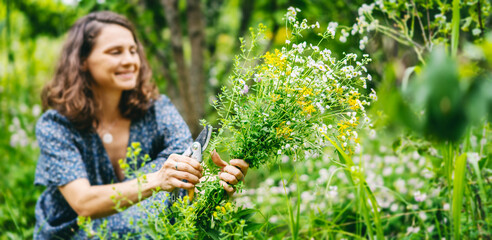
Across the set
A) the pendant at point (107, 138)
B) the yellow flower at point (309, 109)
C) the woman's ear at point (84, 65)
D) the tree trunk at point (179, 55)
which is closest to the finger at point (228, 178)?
the yellow flower at point (309, 109)

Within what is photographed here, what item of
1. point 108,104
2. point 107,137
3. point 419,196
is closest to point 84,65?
point 108,104

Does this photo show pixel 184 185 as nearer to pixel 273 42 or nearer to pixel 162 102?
pixel 162 102

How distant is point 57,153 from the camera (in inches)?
72.2

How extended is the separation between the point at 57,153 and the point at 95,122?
0.27 meters

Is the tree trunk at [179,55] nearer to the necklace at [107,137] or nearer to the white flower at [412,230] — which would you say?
the necklace at [107,137]

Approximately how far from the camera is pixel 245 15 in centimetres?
380

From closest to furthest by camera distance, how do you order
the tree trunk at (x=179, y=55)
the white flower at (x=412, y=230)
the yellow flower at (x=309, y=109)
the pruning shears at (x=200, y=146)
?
the yellow flower at (x=309, y=109) → the pruning shears at (x=200, y=146) → the white flower at (x=412, y=230) → the tree trunk at (x=179, y=55)

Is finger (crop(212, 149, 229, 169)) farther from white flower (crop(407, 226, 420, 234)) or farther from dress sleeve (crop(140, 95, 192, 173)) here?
white flower (crop(407, 226, 420, 234))

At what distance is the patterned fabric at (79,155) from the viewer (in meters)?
1.82

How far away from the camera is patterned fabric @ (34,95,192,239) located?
5.98 feet

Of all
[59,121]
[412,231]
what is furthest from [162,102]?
[412,231]

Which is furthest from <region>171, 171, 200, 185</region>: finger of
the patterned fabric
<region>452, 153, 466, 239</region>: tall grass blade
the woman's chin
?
the woman's chin

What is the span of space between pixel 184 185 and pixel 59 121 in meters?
1.06

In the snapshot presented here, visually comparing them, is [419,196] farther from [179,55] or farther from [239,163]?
[179,55]
